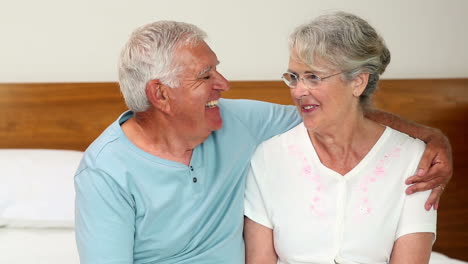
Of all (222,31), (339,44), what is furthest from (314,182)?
(222,31)

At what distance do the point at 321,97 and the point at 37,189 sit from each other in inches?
47.0

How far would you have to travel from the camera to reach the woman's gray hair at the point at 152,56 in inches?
67.1

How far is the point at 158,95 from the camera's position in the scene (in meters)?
1.75

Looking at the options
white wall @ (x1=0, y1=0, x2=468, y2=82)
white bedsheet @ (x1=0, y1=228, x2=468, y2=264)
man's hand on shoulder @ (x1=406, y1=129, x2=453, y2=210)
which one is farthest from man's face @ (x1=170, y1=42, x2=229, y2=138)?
→ white wall @ (x1=0, y1=0, x2=468, y2=82)

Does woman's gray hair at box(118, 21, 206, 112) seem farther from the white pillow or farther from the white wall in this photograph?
the white wall

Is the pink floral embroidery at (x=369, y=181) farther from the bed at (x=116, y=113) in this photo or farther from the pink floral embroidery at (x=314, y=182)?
the bed at (x=116, y=113)

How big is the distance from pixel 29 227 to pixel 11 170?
23cm

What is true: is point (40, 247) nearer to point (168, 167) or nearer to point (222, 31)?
point (168, 167)

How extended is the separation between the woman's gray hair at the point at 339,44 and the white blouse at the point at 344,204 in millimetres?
253

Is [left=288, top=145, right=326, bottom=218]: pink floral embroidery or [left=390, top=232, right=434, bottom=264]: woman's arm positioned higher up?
[left=288, top=145, right=326, bottom=218]: pink floral embroidery

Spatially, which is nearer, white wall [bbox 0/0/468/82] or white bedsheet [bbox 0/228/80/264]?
white bedsheet [bbox 0/228/80/264]

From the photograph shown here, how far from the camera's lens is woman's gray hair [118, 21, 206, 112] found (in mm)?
1703

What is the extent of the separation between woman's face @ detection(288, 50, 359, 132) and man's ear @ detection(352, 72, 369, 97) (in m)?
0.01

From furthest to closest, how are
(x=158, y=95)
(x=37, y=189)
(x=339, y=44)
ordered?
(x=37, y=189) → (x=158, y=95) → (x=339, y=44)
